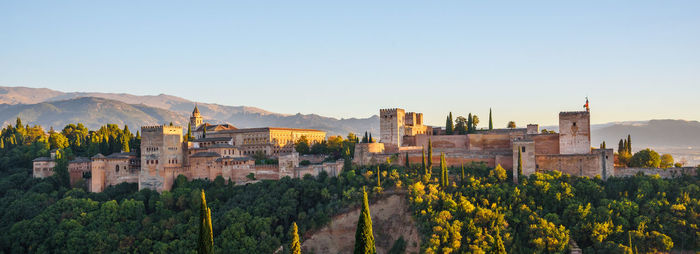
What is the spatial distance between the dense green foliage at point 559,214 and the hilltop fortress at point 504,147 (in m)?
1.28

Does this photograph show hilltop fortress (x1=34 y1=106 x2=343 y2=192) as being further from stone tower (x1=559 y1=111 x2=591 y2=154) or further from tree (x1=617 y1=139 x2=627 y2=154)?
tree (x1=617 y1=139 x2=627 y2=154)

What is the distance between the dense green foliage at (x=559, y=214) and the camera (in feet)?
113

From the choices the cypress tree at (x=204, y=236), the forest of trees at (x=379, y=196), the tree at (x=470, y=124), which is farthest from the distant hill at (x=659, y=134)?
the cypress tree at (x=204, y=236)

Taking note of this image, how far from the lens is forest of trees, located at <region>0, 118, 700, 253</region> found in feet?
115

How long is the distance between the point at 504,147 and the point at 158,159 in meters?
30.6

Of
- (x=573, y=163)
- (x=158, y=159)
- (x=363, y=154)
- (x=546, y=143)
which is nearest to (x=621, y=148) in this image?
(x=546, y=143)

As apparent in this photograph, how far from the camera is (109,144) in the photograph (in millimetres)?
55500

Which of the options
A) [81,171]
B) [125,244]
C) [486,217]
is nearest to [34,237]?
[125,244]

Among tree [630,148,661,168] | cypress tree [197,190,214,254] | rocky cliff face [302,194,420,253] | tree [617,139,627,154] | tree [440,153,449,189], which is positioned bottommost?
rocky cliff face [302,194,420,253]

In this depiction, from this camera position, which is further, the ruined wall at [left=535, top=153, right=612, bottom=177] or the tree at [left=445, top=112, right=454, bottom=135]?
the tree at [left=445, top=112, right=454, bottom=135]

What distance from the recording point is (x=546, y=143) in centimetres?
4434

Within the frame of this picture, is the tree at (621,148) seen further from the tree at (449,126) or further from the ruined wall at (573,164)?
the tree at (449,126)

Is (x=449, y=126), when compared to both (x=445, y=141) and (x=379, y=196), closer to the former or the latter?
(x=445, y=141)

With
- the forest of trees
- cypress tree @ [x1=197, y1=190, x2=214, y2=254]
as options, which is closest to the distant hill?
→ the forest of trees
